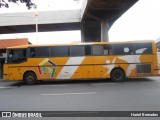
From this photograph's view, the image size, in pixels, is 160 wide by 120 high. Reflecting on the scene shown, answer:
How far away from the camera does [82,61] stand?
762 inches

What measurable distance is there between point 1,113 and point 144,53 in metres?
14.8

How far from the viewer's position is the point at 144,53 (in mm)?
19328

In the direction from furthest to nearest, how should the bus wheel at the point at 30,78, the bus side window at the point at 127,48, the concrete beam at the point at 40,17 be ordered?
the concrete beam at the point at 40,17 → the bus wheel at the point at 30,78 → the bus side window at the point at 127,48

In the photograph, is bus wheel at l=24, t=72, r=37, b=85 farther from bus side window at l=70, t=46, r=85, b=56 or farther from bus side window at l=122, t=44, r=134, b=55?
bus side window at l=122, t=44, r=134, b=55

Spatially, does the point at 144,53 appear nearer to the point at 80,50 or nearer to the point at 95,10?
the point at 80,50

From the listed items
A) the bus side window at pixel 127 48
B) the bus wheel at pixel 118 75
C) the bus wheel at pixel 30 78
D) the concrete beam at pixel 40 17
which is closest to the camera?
the bus wheel at pixel 118 75

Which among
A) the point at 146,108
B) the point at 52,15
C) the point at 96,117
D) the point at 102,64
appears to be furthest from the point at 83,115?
the point at 52,15

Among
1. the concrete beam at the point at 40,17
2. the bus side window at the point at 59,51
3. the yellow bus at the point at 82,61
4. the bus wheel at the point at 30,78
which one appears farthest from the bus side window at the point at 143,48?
the concrete beam at the point at 40,17

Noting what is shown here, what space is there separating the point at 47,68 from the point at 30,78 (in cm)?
139

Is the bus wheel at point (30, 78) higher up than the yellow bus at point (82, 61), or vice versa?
the yellow bus at point (82, 61)

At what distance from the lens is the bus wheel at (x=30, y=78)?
19516 millimetres

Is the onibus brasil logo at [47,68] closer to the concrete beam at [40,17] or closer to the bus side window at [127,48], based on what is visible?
the bus side window at [127,48]

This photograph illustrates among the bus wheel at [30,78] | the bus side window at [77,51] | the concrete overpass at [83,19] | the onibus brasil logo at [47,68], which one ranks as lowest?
the bus wheel at [30,78]

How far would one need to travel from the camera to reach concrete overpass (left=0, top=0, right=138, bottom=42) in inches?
994
